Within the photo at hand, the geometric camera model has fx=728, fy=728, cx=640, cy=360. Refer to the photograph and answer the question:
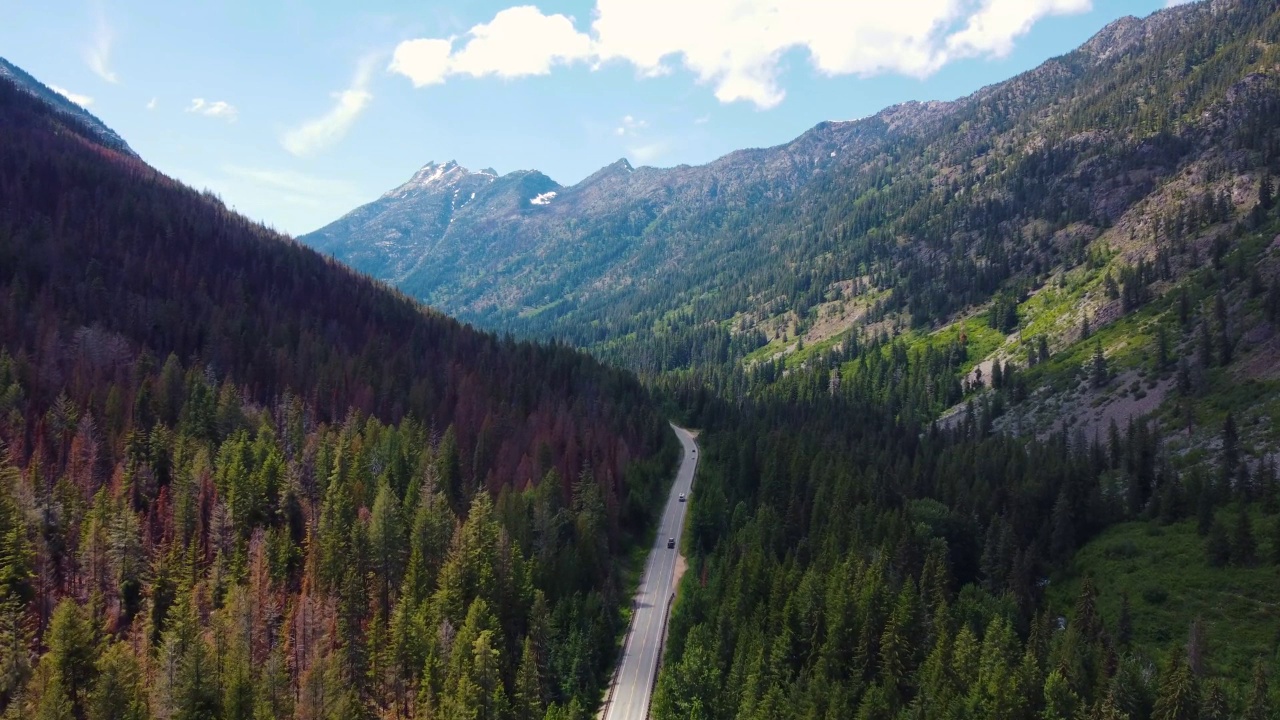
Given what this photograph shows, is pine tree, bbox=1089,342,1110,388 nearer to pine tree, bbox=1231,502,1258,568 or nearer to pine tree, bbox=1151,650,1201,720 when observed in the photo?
pine tree, bbox=1231,502,1258,568

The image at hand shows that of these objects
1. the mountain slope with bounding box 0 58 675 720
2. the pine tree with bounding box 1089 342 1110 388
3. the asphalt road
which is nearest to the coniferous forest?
the mountain slope with bounding box 0 58 675 720

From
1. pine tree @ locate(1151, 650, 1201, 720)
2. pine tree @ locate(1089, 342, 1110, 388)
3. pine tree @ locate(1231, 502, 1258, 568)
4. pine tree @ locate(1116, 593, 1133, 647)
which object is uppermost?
pine tree @ locate(1089, 342, 1110, 388)

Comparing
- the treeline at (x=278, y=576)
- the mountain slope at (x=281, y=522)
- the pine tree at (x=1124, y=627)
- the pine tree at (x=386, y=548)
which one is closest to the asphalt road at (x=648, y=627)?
the mountain slope at (x=281, y=522)

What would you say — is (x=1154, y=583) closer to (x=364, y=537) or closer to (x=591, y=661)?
(x=591, y=661)

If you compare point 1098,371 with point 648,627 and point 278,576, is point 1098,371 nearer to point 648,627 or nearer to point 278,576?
point 648,627

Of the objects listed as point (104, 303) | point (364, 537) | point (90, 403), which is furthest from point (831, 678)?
point (104, 303)

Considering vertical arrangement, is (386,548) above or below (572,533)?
below

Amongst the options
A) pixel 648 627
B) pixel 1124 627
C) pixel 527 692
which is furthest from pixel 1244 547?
pixel 527 692
